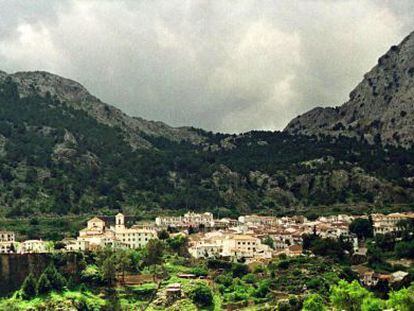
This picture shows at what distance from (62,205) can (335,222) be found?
54.1 meters

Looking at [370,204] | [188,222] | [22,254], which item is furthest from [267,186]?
[22,254]

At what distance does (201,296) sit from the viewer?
89000mm

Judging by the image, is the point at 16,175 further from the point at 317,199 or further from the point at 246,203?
the point at 317,199

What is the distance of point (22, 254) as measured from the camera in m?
97.7

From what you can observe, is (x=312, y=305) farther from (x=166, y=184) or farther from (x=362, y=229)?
(x=166, y=184)

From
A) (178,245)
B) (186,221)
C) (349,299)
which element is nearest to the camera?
(349,299)

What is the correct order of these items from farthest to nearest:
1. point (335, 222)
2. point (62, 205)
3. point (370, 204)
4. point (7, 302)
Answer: point (370, 204) → point (62, 205) → point (335, 222) → point (7, 302)

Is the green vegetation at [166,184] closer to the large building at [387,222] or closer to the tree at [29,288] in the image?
the large building at [387,222]

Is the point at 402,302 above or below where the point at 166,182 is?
below

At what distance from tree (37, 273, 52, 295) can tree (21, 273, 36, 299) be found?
2.43ft

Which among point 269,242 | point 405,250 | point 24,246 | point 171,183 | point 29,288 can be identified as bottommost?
point 29,288

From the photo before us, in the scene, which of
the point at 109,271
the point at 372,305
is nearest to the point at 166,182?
the point at 109,271

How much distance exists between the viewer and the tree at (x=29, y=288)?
90.2 m

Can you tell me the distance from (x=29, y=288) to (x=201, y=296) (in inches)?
791
